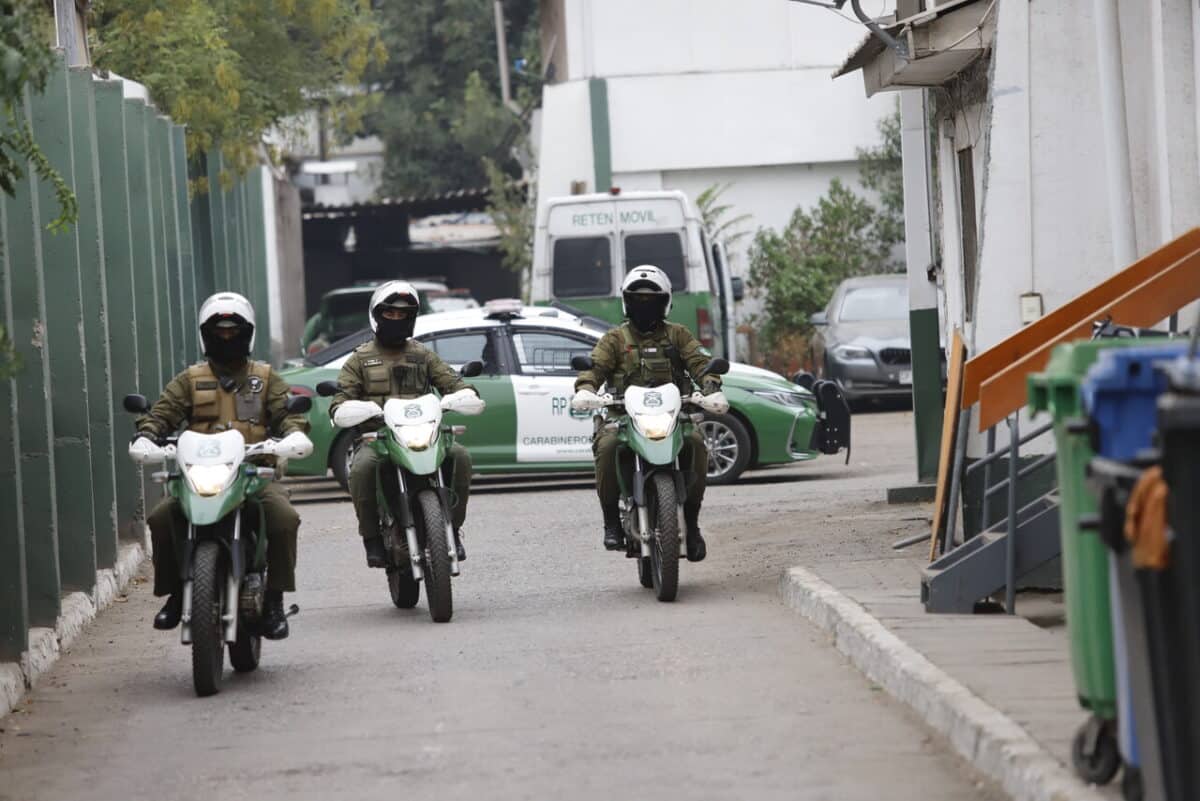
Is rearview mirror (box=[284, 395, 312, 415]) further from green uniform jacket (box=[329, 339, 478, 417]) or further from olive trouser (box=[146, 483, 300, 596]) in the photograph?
green uniform jacket (box=[329, 339, 478, 417])

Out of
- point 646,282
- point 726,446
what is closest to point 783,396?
point 726,446

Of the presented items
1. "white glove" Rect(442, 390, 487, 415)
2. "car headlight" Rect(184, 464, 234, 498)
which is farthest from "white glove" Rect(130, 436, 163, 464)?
"white glove" Rect(442, 390, 487, 415)

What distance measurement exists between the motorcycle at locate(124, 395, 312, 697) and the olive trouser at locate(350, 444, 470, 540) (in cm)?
170

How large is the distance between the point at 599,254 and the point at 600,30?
12906 millimetres

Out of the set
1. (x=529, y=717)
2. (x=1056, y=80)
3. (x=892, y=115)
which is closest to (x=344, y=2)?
(x=892, y=115)

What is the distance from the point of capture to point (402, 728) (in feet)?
25.7

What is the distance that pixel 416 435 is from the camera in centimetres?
1073

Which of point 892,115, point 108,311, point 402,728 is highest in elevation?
point 892,115

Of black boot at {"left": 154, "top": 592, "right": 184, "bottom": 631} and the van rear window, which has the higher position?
the van rear window

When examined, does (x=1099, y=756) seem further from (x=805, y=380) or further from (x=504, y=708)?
(x=805, y=380)

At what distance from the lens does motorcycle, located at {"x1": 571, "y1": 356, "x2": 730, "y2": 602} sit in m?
10.9

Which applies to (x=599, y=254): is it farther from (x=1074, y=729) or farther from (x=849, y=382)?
(x=1074, y=729)

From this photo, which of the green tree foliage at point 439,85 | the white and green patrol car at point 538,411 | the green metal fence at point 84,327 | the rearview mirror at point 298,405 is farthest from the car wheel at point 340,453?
the green tree foliage at point 439,85

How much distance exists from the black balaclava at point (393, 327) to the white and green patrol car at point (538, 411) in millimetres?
6554
